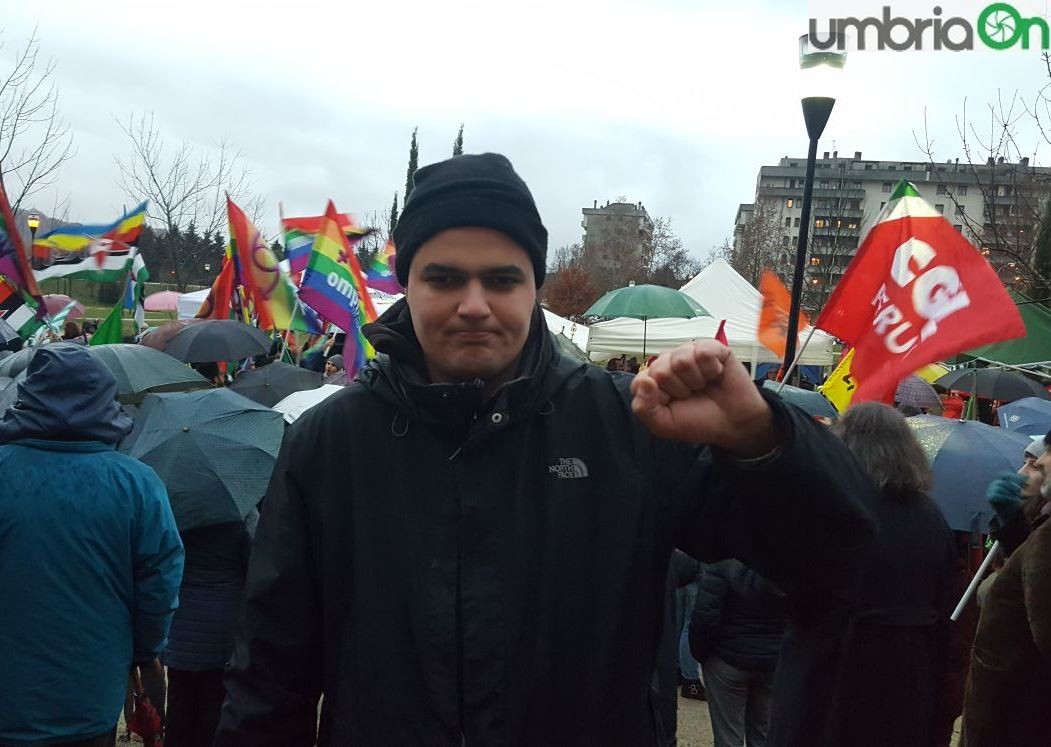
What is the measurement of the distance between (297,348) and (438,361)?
11747 mm

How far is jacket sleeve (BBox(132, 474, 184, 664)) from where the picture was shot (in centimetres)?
326

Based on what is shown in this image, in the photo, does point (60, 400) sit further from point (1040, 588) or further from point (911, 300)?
point (911, 300)

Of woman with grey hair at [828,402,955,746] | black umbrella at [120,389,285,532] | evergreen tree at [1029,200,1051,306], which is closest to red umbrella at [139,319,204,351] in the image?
black umbrella at [120,389,285,532]

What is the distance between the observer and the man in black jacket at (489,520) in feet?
4.81

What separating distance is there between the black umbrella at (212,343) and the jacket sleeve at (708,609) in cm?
639

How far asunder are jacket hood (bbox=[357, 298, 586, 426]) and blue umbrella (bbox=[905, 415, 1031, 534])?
3299 millimetres

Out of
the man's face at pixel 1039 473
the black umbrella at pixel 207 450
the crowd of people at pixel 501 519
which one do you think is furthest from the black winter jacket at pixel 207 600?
the man's face at pixel 1039 473

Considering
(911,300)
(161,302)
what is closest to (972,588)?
(911,300)

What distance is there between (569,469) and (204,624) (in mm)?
3054

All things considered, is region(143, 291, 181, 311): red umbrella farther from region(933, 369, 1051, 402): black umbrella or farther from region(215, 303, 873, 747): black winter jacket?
region(215, 303, 873, 747): black winter jacket

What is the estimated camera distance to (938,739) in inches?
133

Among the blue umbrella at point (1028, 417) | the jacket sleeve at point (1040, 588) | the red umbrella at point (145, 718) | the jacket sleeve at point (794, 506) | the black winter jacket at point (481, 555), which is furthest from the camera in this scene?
the blue umbrella at point (1028, 417)

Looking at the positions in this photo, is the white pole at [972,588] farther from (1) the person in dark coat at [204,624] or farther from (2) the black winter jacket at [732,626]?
(1) the person in dark coat at [204,624]

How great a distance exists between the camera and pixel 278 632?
1.72 meters
